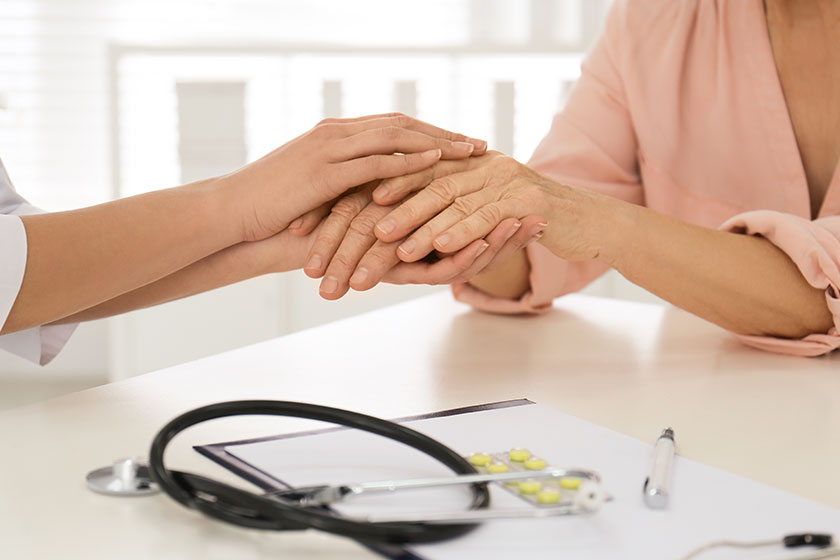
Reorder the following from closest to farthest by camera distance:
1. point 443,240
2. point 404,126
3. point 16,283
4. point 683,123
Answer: point 16,283 → point 443,240 → point 404,126 → point 683,123

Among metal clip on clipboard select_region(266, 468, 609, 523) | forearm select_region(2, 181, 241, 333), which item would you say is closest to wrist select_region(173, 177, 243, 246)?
forearm select_region(2, 181, 241, 333)

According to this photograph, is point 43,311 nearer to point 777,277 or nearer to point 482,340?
point 482,340

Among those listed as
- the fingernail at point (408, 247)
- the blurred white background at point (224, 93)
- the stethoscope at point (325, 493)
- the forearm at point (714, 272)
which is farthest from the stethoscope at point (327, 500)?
the blurred white background at point (224, 93)

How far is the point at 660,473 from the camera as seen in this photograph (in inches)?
21.8

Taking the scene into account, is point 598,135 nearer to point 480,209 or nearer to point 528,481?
point 480,209

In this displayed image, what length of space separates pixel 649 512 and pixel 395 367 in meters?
0.37

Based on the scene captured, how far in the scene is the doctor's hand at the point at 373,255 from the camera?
2.97 feet

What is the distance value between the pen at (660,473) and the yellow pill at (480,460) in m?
0.09

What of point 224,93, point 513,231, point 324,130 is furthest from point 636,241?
point 224,93

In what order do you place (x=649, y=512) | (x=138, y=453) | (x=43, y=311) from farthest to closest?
(x=43, y=311) → (x=138, y=453) → (x=649, y=512)

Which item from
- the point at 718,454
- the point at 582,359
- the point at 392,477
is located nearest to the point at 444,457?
the point at 392,477

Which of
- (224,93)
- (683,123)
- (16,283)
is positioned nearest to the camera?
(16,283)

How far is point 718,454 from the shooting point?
2.09 feet

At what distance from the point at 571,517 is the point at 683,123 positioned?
86cm
